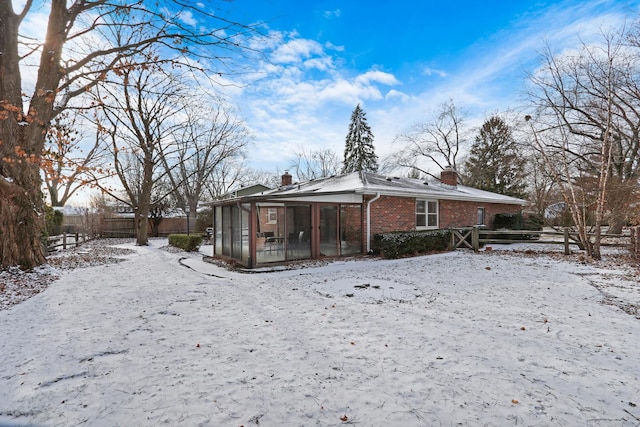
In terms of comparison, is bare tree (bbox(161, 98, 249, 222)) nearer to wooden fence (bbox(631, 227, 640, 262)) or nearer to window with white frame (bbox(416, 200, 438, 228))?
window with white frame (bbox(416, 200, 438, 228))

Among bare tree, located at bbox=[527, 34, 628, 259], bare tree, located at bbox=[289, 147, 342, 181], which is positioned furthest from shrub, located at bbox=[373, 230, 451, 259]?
bare tree, located at bbox=[289, 147, 342, 181]

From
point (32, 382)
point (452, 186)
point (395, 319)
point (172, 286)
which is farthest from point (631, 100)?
point (32, 382)

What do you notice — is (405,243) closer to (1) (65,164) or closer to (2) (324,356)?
(2) (324,356)

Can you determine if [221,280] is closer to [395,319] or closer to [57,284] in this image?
[57,284]

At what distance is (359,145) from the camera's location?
3759 centimetres

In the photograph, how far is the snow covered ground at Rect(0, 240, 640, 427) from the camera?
2.44 metres

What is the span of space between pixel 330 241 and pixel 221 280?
445cm

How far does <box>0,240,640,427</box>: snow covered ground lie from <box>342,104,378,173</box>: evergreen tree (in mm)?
31740

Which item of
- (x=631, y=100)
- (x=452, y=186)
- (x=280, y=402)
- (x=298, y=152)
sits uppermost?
(x=298, y=152)

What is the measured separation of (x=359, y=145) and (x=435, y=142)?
29.3ft

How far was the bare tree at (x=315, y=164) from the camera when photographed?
1515 inches

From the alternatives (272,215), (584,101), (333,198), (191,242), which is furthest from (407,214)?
(584,101)

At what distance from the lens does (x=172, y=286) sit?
7.05 metres

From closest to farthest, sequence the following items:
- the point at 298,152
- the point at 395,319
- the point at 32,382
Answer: the point at 32,382, the point at 395,319, the point at 298,152
